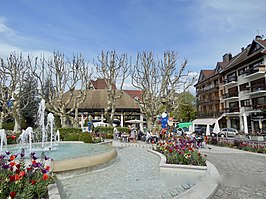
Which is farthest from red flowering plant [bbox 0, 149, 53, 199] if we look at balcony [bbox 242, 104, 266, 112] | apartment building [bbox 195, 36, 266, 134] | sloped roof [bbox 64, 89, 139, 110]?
sloped roof [bbox 64, 89, 139, 110]

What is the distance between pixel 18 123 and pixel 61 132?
8002mm

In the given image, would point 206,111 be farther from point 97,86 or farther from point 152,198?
point 152,198

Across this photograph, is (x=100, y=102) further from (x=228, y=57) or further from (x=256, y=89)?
(x=228, y=57)

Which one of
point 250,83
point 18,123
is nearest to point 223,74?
point 250,83

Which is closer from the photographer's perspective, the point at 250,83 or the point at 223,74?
the point at 250,83

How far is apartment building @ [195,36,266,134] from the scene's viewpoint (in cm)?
2792

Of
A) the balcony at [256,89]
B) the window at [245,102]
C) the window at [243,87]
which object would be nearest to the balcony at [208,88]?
the window at [243,87]

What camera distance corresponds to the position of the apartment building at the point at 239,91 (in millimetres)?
27922

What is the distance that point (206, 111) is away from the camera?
44750 millimetres

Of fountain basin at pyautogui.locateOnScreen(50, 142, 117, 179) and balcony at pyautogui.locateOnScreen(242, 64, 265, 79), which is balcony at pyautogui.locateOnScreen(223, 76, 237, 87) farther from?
fountain basin at pyautogui.locateOnScreen(50, 142, 117, 179)

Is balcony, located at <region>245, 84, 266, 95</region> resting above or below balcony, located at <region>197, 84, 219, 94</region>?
below

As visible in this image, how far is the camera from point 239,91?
111 feet

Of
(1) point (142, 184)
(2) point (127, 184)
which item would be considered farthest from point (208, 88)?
(2) point (127, 184)

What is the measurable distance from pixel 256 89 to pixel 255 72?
9.02 feet
